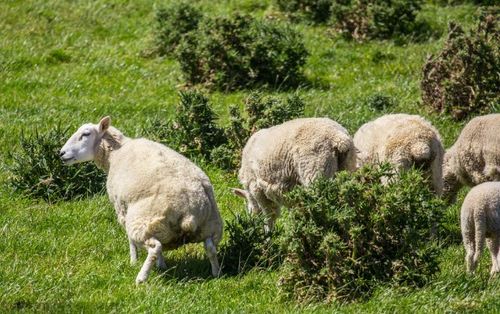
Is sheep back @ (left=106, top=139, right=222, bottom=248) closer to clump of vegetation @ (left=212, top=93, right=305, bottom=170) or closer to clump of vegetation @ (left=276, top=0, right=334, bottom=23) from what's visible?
clump of vegetation @ (left=212, top=93, right=305, bottom=170)

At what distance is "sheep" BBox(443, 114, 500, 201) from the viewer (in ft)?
33.4

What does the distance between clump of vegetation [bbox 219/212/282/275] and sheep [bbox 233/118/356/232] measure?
0.40 metres

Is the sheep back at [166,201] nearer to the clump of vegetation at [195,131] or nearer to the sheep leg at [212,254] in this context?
the sheep leg at [212,254]

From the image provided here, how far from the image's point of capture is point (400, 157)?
385 inches

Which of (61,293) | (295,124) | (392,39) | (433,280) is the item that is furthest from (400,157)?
(392,39)

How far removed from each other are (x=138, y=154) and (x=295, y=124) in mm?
1522

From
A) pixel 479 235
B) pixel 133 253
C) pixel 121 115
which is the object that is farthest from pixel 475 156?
pixel 121 115

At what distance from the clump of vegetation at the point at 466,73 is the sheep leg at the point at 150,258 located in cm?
631

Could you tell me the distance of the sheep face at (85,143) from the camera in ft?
33.1

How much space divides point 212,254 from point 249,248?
475 mm

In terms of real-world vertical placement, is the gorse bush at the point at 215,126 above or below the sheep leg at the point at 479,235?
below

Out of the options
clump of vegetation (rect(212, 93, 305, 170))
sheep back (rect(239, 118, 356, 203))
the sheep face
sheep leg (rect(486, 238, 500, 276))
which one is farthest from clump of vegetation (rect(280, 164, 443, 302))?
clump of vegetation (rect(212, 93, 305, 170))

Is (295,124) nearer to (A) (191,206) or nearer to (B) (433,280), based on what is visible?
(A) (191,206)

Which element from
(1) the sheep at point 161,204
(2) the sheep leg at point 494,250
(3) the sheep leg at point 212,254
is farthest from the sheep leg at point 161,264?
(2) the sheep leg at point 494,250
